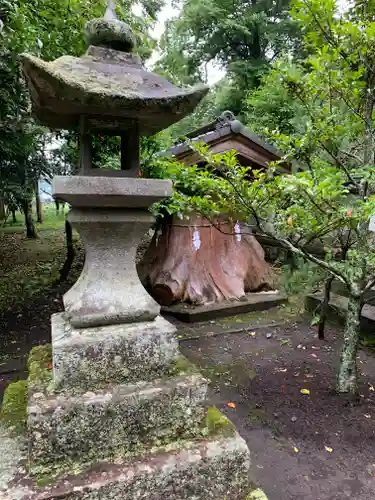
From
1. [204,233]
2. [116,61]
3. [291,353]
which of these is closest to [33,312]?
[204,233]

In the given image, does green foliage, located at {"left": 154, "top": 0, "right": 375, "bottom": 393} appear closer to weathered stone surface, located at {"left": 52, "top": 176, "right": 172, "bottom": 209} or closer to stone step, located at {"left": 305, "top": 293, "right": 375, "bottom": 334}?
weathered stone surface, located at {"left": 52, "top": 176, "right": 172, "bottom": 209}

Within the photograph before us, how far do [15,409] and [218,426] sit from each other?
1.33 metres

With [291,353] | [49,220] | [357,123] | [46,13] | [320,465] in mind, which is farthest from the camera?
[49,220]

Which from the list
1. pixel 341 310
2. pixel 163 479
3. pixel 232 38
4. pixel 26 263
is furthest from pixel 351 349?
pixel 232 38

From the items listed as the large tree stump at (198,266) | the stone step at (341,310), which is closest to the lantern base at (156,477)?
the stone step at (341,310)

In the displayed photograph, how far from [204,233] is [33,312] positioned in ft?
11.4

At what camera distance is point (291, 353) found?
465 centimetres

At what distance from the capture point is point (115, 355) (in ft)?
6.45

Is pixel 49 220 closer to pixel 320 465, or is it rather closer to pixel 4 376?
pixel 4 376

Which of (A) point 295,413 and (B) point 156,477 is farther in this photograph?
(A) point 295,413

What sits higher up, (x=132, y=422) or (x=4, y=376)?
(x=132, y=422)

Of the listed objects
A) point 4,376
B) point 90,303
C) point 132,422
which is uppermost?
point 90,303

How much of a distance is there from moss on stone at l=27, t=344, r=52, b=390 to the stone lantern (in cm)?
2

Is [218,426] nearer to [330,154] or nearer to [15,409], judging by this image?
[15,409]
